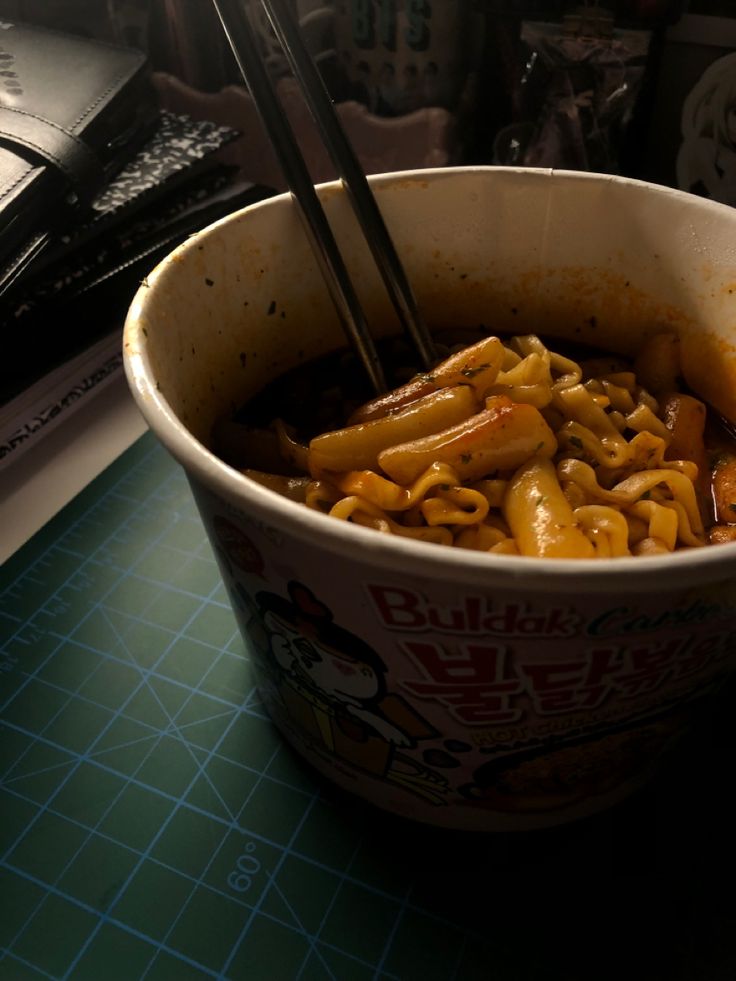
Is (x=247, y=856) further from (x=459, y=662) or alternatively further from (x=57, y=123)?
(x=57, y=123)

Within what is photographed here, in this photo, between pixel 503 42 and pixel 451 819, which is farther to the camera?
pixel 503 42

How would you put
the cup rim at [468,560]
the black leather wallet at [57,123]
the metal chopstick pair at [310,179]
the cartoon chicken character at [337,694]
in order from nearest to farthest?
the cup rim at [468,560] → the cartoon chicken character at [337,694] → the metal chopstick pair at [310,179] → the black leather wallet at [57,123]

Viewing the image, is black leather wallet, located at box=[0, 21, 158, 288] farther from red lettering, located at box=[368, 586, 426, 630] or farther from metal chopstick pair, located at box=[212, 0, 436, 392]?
red lettering, located at box=[368, 586, 426, 630]

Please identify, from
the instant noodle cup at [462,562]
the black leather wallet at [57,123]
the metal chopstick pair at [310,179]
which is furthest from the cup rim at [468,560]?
the black leather wallet at [57,123]

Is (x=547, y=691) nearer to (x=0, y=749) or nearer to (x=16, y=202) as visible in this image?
(x=0, y=749)

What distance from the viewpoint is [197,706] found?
772 millimetres

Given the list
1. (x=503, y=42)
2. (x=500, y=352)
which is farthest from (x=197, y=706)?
(x=503, y=42)

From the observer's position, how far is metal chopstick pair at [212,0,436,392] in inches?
25.7

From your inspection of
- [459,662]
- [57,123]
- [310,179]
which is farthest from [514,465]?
[57,123]

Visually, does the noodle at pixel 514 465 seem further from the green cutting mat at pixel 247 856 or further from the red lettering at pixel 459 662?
the green cutting mat at pixel 247 856

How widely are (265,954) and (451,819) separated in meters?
0.18

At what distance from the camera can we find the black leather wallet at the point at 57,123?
3.04 ft

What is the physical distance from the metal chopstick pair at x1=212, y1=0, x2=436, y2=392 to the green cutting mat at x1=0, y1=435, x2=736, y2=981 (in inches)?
14.2

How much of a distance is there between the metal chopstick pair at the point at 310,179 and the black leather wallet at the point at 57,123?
0.34m
